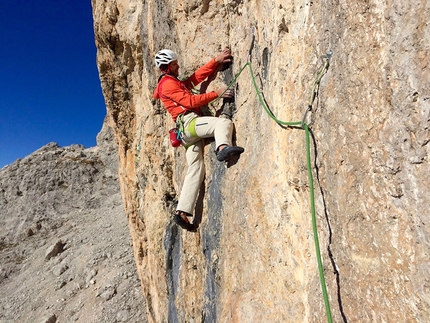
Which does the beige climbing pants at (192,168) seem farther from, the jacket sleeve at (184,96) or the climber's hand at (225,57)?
the climber's hand at (225,57)

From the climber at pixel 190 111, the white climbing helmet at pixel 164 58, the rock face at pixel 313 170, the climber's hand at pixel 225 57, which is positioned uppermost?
the white climbing helmet at pixel 164 58

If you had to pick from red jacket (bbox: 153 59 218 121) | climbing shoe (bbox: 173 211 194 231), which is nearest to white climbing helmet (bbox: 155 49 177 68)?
red jacket (bbox: 153 59 218 121)

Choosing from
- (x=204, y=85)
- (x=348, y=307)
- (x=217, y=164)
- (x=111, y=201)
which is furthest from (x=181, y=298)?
(x=111, y=201)

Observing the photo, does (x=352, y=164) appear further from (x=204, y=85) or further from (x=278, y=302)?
(x=204, y=85)

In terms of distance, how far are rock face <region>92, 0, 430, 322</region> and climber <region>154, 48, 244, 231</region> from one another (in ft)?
0.76

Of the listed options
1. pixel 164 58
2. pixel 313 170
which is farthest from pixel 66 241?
pixel 313 170

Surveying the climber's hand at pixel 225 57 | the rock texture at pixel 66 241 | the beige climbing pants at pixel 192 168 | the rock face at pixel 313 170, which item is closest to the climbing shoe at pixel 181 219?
the beige climbing pants at pixel 192 168

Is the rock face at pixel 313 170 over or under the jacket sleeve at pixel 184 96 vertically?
under

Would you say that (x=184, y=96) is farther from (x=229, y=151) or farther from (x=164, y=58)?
(x=229, y=151)

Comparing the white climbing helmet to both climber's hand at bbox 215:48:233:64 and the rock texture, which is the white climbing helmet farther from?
the rock texture

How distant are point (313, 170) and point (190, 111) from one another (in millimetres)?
3028

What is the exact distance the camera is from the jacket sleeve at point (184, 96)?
194 inches

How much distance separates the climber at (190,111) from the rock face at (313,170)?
231 mm

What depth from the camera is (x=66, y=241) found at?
827 inches
